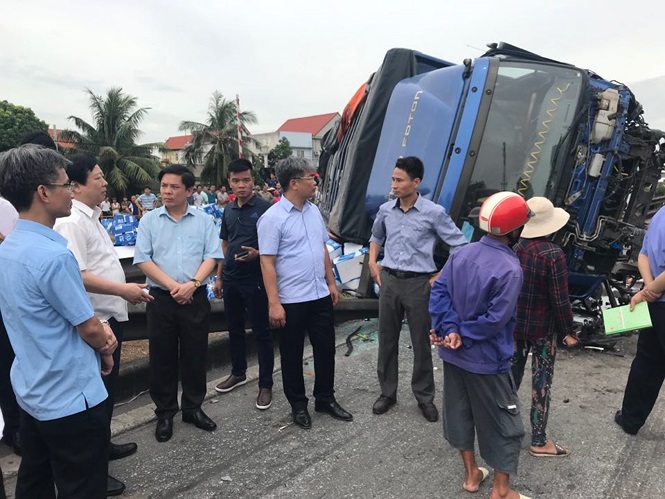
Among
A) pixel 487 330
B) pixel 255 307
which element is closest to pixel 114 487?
pixel 255 307

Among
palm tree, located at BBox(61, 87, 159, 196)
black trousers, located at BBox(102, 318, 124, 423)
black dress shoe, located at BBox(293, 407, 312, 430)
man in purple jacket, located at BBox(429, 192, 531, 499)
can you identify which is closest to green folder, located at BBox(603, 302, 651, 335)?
man in purple jacket, located at BBox(429, 192, 531, 499)

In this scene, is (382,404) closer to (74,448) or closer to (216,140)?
(74,448)

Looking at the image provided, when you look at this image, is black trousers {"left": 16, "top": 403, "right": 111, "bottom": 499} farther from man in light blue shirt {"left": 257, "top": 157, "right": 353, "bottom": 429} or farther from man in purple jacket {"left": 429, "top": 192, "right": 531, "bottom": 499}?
A: man in purple jacket {"left": 429, "top": 192, "right": 531, "bottom": 499}

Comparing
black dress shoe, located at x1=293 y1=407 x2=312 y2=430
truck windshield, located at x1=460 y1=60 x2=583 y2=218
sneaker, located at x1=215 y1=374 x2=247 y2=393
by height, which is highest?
truck windshield, located at x1=460 y1=60 x2=583 y2=218

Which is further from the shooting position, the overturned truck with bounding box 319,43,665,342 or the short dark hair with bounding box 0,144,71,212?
the overturned truck with bounding box 319,43,665,342

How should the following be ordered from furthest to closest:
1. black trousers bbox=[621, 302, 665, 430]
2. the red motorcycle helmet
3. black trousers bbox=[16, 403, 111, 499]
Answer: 1. black trousers bbox=[621, 302, 665, 430]
2. the red motorcycle helmet
3. black trousers bbox=[16, 403, 111, 499]

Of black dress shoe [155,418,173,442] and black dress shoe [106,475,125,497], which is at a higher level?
black dress shoe [106,475,125,497]

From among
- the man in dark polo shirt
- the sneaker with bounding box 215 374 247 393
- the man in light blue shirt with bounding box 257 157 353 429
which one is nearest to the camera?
the man in light blue shirt with bounding box 257 157 353 429

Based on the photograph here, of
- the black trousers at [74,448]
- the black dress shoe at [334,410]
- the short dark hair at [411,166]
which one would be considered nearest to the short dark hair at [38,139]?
the black trousers at [74,448]

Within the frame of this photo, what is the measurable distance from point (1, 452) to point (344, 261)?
3674mm

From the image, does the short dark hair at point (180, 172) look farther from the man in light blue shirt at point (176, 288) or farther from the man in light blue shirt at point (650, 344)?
the man in light blue shirt at point (650, 344)

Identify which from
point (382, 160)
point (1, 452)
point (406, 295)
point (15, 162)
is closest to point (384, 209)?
point (406, 295)

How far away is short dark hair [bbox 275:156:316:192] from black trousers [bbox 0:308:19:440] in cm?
191

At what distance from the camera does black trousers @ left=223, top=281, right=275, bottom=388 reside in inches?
143
